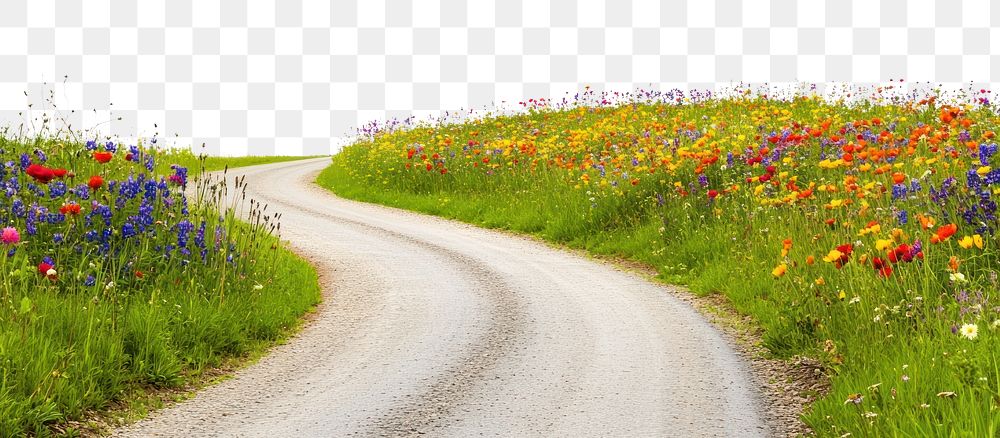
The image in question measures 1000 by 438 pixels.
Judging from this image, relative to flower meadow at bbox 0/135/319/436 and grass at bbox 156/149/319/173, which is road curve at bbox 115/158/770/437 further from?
grass at bbox 156/149/319/173

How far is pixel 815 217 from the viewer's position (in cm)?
988

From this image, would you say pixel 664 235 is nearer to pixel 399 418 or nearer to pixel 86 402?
pixel 399 418

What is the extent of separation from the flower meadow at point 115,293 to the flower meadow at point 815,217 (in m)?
5.13

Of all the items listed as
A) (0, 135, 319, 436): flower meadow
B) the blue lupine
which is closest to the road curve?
(0, 135, 319, 436): flower meadow

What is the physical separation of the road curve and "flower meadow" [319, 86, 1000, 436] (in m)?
0.82

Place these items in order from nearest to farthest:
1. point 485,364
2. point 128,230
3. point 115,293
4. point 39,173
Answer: point 39,173, point 115,293, point 485,364, point 128,230

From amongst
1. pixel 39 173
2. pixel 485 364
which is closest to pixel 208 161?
pixel 39 173

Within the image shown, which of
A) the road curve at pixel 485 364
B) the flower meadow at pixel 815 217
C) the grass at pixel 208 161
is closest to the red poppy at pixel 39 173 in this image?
the road curve at pixel 485 364

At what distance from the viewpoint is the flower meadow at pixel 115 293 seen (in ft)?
19.9

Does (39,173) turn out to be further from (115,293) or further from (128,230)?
(128,230)

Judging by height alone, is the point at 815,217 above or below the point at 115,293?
above

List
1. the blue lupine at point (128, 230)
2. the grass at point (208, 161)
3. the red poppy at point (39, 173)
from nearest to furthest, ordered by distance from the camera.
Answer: the red poppy at point (39, 173)
the blue lupine at point (128, 230)
the grass at point (208, 161)

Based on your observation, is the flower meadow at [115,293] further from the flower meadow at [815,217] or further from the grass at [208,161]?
the grass at [208,161]

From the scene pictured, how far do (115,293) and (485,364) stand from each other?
3.26 m
